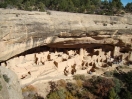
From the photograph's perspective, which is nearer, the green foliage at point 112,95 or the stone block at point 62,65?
the green foliage at point 112,95

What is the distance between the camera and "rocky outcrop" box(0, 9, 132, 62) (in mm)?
9250

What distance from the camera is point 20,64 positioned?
11.5 meters

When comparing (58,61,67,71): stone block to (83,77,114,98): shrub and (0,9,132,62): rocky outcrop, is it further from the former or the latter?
(83,77,114,98): shrub

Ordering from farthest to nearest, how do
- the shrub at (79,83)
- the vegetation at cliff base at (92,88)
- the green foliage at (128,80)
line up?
the green foliage at (128,80)
the shrub at (79,83)
the vegetation at cliff base at (92,88)

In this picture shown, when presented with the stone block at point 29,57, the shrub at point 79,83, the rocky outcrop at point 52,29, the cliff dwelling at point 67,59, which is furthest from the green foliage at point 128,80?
the stone block at point 29,57

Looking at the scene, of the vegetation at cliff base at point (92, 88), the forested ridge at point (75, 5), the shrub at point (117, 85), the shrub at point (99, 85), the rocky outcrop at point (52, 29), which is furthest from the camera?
the forested ridge at point (75, 5)

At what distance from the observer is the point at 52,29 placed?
10734mm

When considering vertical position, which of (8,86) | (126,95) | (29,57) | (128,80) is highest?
(29,57)

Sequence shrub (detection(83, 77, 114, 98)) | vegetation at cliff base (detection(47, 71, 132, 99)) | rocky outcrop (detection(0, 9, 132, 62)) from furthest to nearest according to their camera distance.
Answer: shrub (detection(83, 77, 114, 98)) → vegetation at cliff base (detection(47, 71, 132, 99)) → rocky outcrop (detection(0, 9, 132, 62))

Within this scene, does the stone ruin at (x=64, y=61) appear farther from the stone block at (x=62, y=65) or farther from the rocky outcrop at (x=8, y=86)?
the rocky outcrop at (x=8, y=86)

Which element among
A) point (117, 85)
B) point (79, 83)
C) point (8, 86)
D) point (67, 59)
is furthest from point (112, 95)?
point (8, 86)

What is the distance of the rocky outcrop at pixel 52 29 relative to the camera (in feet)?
30.3

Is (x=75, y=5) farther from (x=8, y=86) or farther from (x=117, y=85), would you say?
(x=8, y=86)

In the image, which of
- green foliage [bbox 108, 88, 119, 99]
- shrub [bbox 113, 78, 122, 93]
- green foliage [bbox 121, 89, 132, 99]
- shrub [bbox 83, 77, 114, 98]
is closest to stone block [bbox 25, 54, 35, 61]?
shrub [bbox 83, 77, 114, 98]
